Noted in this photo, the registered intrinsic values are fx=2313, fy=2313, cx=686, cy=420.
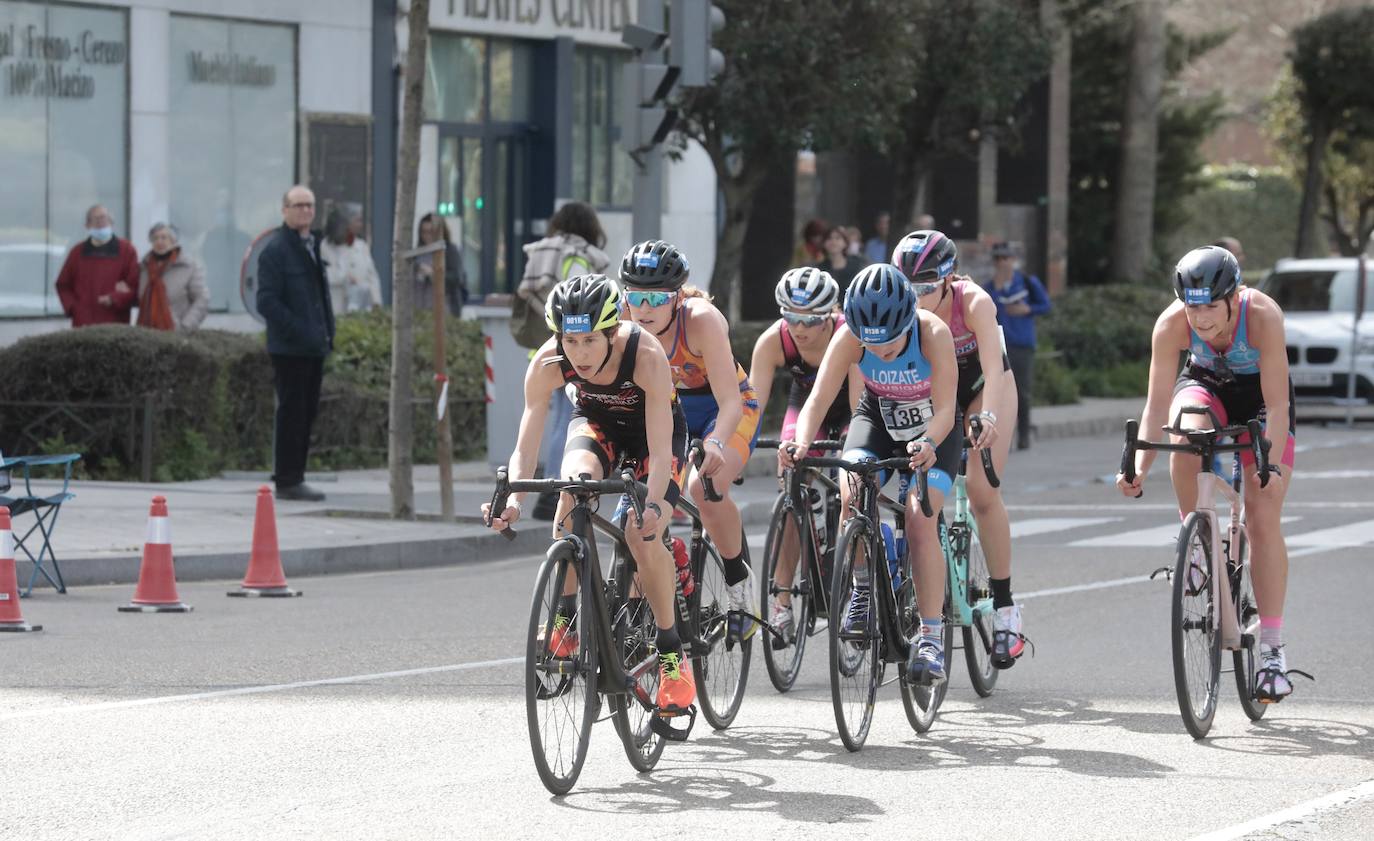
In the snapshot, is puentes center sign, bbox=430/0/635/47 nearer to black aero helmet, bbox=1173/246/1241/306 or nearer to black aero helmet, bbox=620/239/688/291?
black aero helmet, bbox=620/239/688/291

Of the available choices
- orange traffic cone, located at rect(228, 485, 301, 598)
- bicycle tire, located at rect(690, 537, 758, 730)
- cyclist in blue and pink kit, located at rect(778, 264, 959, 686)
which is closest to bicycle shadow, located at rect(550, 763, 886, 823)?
bicycle tire, located at rect(690, 537, 758, 730)

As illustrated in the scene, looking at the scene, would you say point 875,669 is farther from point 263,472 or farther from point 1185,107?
point 1185,107

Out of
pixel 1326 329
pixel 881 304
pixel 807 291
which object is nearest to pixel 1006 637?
pixel 807 291

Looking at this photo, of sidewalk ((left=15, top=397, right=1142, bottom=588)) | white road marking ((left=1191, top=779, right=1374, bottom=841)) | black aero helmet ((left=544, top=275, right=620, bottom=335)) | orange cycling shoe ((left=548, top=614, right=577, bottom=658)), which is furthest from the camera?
sidewalk ((left=15, top=397, right=1142, bottom=588))

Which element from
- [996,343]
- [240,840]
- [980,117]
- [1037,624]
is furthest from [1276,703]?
[980,117]

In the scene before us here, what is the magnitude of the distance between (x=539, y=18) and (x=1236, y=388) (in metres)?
19.3

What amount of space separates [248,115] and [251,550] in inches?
471

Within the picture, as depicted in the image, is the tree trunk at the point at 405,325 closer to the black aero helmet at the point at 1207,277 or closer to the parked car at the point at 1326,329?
the black aero helmet at the point at 1207,277

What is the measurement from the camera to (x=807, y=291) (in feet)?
29.5

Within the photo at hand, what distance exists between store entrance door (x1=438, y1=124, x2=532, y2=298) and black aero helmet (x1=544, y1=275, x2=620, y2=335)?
63.4 ft

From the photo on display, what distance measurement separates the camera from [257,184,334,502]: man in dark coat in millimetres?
15070

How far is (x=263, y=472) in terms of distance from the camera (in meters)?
16.9

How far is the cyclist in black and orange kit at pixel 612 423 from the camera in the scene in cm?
719

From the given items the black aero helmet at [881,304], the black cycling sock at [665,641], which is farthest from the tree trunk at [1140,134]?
the black cycling sock at [665,641]
